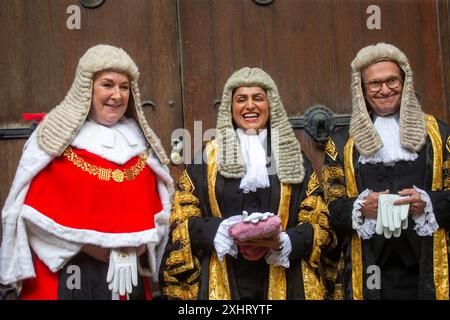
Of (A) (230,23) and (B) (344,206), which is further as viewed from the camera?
(A) (230,23)

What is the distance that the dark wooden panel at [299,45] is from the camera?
16.9ft

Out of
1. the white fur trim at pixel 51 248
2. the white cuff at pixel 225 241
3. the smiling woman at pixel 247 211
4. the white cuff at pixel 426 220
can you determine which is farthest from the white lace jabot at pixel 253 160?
the white fur trim at pixel 51 248

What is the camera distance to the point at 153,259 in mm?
4340

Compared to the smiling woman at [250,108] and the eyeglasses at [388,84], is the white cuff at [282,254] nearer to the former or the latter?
the smiling woman at [250,108]

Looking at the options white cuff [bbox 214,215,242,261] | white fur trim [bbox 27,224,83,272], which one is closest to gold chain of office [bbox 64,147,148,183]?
white fur trim [bbox 27,224,83,272]

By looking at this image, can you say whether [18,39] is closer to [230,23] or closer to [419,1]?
[230,23]

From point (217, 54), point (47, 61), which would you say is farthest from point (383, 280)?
point (47, 61)

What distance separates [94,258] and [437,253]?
1547 millimetres

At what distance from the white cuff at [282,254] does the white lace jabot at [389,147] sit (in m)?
0.53

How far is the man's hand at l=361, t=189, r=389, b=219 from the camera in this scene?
4.14 meters

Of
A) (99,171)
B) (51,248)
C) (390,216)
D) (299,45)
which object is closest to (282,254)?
(390,216)

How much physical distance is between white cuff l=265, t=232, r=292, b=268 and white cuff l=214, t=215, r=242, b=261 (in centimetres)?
16

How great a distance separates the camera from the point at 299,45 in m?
5.21

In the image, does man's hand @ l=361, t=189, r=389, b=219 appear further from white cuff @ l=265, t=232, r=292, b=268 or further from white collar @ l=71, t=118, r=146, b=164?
white collar @ l=71, t=118, r=146, b=164
